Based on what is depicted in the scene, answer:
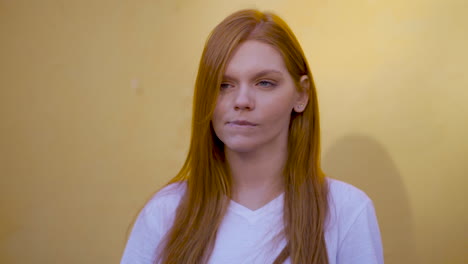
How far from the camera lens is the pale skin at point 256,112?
3.54ft

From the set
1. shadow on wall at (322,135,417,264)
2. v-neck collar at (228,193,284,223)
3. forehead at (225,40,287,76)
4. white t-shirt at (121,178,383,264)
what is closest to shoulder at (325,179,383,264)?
white t-shirt at (121,178,383,264)

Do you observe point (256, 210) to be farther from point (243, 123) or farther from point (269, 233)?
point (243, 123)

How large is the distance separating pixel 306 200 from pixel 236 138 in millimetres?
205

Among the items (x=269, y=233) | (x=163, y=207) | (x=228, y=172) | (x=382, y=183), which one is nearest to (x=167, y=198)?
(x=163, y=207)

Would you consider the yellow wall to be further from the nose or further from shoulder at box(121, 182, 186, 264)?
the nose

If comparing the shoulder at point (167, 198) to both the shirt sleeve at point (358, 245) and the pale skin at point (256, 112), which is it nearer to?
the pale skin at point (256, 112)

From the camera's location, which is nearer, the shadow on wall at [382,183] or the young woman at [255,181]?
the young woman at [255,181]

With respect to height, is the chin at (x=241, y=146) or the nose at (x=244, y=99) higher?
the nose at (x=244, y=99)

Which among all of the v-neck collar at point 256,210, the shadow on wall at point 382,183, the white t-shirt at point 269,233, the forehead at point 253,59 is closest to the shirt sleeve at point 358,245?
the white t-shirt at point 269,233

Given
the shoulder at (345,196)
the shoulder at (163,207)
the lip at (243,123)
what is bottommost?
the shoulder at (163,207)

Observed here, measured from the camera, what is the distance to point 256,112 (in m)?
1.08

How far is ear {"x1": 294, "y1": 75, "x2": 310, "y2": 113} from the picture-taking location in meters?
1.16

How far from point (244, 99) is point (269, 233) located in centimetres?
28

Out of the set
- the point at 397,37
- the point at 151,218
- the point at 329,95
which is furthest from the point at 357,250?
the point at 397,37
